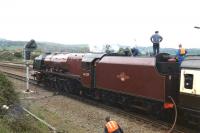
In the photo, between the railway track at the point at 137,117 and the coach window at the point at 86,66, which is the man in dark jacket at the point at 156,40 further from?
the coach window at the point at 86,66

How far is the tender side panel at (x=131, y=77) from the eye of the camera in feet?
53.7

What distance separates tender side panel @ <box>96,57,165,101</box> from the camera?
16.4 meters

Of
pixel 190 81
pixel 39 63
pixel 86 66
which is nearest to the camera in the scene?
pixel 190 81

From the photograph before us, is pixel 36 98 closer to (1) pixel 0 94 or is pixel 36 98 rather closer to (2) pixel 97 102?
(2) pixel 97 102

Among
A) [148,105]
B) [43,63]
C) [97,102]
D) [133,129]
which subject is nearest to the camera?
[133,129]

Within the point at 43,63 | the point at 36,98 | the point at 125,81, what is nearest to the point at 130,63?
the point at 125,81

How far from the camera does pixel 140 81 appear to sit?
17.4m

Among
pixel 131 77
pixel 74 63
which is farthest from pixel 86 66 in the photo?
pixel 131 77

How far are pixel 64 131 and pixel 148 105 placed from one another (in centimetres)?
432

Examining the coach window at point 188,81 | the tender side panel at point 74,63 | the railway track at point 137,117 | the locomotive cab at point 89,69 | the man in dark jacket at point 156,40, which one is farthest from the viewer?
the tender side panel at point 74,63

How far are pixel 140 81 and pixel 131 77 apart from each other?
0.76m

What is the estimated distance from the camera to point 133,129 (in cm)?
1579

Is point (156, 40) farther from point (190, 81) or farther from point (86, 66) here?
point (190, 81)

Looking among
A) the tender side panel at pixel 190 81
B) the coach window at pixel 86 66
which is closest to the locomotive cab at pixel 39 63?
the coach window at pixel 86 66
